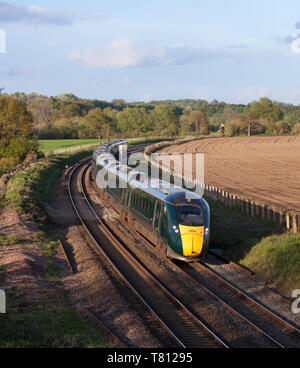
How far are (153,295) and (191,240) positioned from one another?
2.88 meters

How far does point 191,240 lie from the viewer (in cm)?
1705

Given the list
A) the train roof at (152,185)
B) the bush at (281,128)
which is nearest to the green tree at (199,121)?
the bush at (281,128)

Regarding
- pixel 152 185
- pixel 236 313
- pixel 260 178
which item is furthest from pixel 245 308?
pixel 260 178

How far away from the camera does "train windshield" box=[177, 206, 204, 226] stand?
17342 millimetres

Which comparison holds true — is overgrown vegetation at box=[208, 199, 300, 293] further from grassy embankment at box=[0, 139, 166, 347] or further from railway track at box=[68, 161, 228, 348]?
grassy embankment at box=[0, 139, 166, 347]

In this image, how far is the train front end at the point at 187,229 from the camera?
17094 millimetres

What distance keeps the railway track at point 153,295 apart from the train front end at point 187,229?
1538 mm

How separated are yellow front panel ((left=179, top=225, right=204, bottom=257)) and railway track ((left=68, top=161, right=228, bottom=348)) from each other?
1.72 metres

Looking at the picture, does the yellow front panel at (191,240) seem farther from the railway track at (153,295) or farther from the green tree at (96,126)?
the green tree at (96,126)

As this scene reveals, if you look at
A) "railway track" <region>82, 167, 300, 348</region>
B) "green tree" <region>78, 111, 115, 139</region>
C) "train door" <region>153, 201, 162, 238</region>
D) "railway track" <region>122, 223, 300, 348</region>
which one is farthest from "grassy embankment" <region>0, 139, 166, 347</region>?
"green tree" <region>78, 111, 115, 139</region>

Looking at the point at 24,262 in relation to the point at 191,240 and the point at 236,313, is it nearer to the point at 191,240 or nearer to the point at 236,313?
the point at 191,240

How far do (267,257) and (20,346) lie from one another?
10750 millimetres
